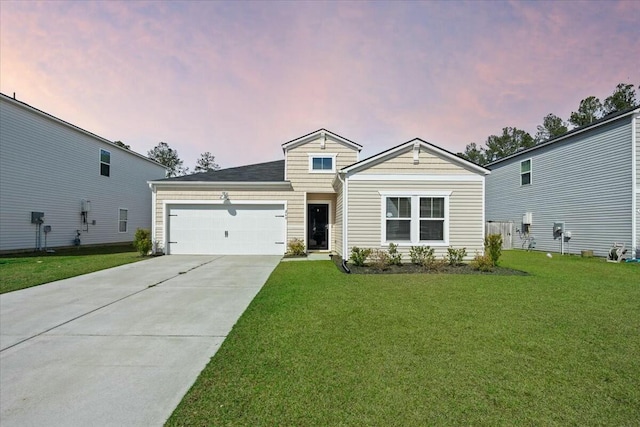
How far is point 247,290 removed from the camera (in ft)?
21.8

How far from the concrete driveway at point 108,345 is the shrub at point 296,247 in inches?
206

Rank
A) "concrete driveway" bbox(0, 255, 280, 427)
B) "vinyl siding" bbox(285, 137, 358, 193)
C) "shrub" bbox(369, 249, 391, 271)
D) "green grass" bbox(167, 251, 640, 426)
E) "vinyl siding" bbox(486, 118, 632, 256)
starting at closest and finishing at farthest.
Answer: "green grass" bbox(167, 251, 640, 426) → "concrete driveway" bbox(0, 255, 280, 427) → "shrub" bbox(369, 249, 391, 271) → "vinyl siding" bbox(486, 118, 632, 256) → "vinyl siding" bbox(285, 137, 358, 193)

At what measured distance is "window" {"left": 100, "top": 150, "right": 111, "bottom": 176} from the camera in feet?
58.6

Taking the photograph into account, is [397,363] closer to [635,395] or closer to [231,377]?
[231,377]

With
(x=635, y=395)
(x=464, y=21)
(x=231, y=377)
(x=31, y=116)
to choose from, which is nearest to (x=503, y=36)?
(x=464, y=21)

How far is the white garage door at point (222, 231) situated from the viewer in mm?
13281

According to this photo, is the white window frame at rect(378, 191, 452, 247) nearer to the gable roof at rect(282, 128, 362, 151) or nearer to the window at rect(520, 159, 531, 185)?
the gable roof at rect(282, 128, 362, 151)

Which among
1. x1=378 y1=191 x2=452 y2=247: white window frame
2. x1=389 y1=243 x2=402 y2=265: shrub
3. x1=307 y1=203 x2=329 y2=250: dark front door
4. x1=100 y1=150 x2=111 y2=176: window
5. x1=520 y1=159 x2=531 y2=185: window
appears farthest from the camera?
x1=100 y1=150 x2=111 y2=176: window

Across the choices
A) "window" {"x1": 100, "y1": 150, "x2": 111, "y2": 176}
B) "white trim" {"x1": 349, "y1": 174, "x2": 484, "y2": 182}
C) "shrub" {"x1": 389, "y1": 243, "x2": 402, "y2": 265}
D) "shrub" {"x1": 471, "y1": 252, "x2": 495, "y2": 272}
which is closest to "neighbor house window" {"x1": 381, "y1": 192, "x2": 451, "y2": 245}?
"shrub" {"x1": 389, "y1": 243, "x2": 402, "y2": 265}

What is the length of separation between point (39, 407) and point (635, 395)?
5050 millimetres

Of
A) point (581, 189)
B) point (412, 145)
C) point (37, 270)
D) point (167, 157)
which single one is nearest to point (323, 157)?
point (412, 145)

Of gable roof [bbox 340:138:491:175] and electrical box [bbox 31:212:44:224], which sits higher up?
gable roof [bbox 340:138:491:175]

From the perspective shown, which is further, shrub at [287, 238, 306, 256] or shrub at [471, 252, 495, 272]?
shrub at [287, 238, 306, 256]

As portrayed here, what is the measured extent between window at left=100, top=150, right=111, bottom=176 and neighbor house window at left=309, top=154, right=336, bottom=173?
13.0m
